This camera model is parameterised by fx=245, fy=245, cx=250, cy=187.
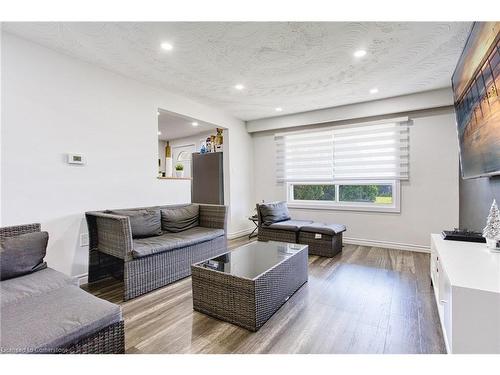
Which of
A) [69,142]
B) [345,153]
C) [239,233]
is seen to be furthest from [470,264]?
[239,233]

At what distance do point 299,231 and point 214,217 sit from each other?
1366mm

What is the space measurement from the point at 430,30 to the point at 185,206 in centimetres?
331

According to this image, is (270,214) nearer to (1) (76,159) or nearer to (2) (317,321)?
(2) (317,321)

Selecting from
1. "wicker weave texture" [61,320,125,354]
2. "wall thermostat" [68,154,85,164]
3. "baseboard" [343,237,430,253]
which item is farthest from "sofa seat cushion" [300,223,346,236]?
"wall thermostat" [68,154,85,164]

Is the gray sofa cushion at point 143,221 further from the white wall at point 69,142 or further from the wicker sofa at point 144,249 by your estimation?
the white wall at point 69,142

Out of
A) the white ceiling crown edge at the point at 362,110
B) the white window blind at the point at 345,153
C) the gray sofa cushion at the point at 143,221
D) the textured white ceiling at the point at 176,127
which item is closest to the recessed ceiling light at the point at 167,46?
the gray sofa cushion at the point at 143,221

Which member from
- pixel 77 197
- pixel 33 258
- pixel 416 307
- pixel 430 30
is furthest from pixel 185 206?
pixel 430 30

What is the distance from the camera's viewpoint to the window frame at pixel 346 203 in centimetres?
396

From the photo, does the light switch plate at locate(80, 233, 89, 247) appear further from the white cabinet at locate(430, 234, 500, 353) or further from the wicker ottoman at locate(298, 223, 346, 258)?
the white cabinet at locate(430, 234, 500, 353)

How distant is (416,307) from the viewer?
2.08 meters

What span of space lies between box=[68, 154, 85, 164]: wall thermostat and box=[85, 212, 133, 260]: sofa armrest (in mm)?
553

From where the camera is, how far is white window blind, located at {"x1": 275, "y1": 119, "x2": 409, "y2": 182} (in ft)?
12.9

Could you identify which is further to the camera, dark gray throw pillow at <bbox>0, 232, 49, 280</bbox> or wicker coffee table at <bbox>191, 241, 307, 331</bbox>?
wicker coffee table at <bbox>191, 241, 307, 331</bbox>
